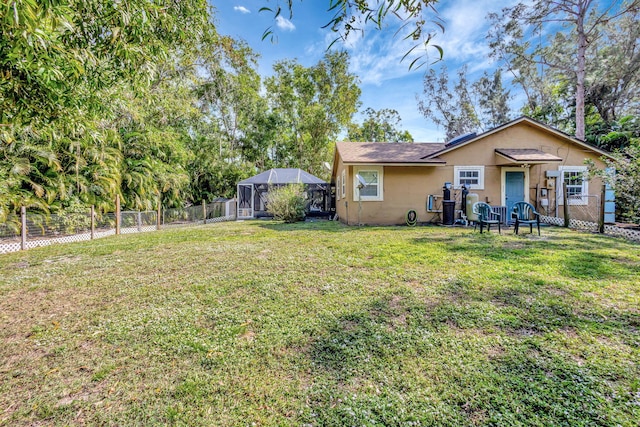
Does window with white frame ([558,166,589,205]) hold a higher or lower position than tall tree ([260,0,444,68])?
lower

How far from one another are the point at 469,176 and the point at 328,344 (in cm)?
1086

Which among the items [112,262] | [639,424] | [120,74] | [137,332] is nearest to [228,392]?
[137,332]

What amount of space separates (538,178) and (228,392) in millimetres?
13370

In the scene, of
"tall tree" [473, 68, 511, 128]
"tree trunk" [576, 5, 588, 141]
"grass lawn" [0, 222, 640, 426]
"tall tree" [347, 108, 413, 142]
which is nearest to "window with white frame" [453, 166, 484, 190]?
"grass lawn" [0, 222, 640, 426]

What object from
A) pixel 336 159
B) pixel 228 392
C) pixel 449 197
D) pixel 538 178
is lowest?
pixel 228 392

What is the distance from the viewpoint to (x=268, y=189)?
1952cm

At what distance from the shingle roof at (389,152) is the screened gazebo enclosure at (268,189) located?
241 inches

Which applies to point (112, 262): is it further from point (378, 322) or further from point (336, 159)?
point (336, 159)

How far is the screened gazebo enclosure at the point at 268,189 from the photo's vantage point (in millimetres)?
19211

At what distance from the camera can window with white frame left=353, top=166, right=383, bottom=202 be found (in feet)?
36.8

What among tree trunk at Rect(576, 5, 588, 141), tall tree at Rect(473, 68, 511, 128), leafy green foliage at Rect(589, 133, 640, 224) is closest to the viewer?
leafy green foliage at Rect(589, 133, 640, 224)

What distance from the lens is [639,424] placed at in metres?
1.62

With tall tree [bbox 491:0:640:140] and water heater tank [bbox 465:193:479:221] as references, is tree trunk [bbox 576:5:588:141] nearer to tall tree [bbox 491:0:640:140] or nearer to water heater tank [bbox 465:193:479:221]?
tall tree [bbox 491:0:640:140]

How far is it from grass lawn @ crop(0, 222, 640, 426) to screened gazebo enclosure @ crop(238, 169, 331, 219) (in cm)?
1434
